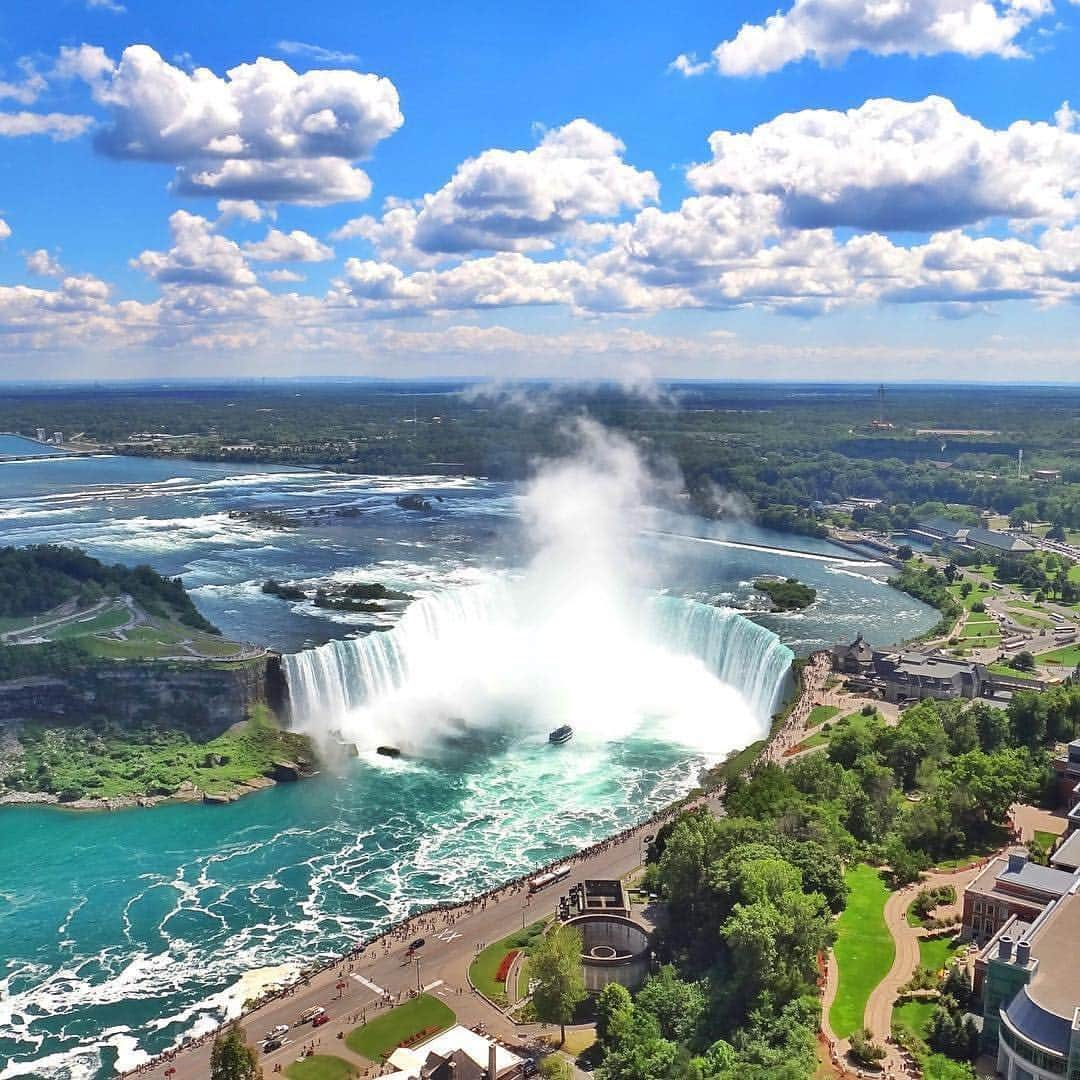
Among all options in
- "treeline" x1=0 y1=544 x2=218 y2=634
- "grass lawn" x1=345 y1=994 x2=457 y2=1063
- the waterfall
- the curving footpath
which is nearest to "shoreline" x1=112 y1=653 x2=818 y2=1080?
"grass lawn" x1=345 y1=994 x2=457 y2=1063

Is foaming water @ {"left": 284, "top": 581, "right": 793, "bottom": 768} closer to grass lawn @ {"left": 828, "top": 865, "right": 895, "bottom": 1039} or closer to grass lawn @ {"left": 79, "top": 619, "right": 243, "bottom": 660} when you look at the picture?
grass lawn @ {"left": 79, "top": 619, "right": 243, "bottom": 660}

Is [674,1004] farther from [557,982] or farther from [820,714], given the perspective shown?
[820,714]

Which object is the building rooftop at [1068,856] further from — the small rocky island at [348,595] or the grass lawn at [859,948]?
the small rocky island at [348,595]

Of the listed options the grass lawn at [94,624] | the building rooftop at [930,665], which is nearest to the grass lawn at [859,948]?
the building rooftop at [930,665]

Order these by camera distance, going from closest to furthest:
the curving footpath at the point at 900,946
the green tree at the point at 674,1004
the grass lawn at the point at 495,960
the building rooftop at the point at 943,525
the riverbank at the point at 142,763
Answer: the curving footpath at the point at 900,946 < the green tree at the point at 674,1004 < the grass lawn at the point at 495,960 < the riverbank at the point at 142,763 < the building rooftop at the point at 943,525

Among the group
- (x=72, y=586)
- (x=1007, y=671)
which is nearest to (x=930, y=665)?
(x=1007, y=671)

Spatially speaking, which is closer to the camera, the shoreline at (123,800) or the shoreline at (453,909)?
the shoreline at (453,909)
